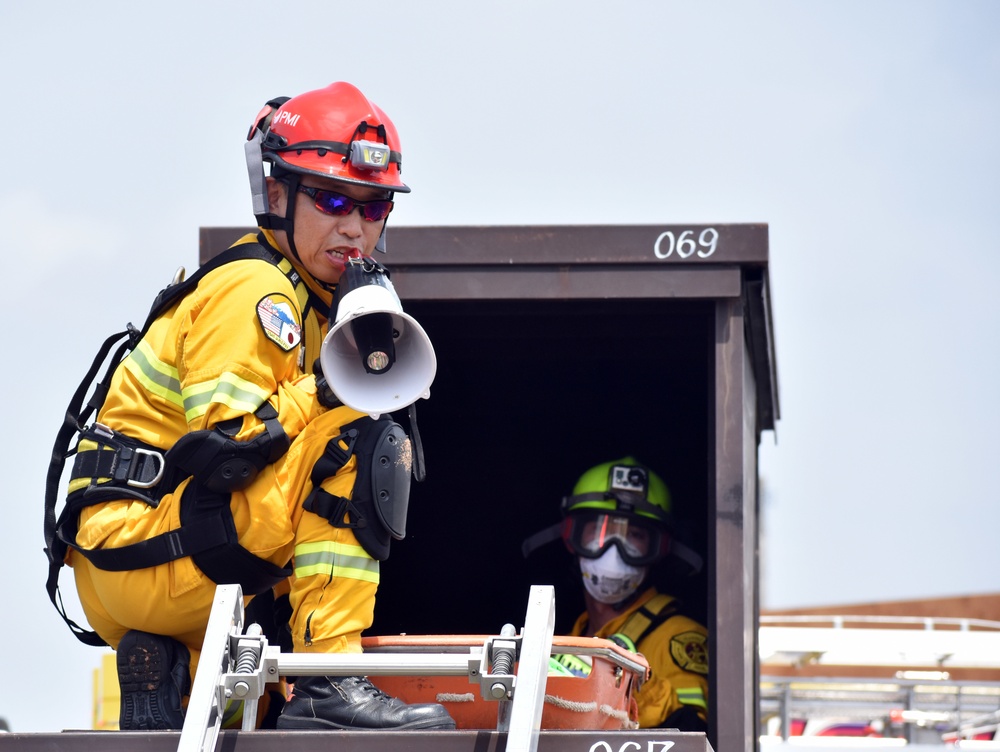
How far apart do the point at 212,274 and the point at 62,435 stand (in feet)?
1.86

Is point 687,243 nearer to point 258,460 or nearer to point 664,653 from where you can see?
point 258,460

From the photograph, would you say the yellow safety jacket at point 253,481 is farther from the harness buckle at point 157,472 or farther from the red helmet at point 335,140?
the red helmet at point 335,140

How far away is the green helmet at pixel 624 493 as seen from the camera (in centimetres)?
621

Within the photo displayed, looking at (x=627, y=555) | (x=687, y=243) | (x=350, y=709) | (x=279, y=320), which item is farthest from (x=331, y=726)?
(x=627, y=555)

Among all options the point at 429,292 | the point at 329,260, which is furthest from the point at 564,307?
the point at 329,260

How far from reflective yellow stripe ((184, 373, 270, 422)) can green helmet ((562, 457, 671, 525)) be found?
284 centimetres

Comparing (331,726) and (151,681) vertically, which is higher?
(151,681)

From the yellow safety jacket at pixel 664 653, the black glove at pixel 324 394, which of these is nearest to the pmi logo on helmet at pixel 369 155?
the black glove at pixel 324 394

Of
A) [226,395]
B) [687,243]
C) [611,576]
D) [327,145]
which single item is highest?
[687,243]

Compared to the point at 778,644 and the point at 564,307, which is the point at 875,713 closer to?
the point at 778,644

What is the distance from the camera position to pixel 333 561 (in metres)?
3.52

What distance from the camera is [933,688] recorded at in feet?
27.3

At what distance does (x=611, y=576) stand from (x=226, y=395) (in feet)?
9.74

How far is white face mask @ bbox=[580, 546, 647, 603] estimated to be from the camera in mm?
6184
